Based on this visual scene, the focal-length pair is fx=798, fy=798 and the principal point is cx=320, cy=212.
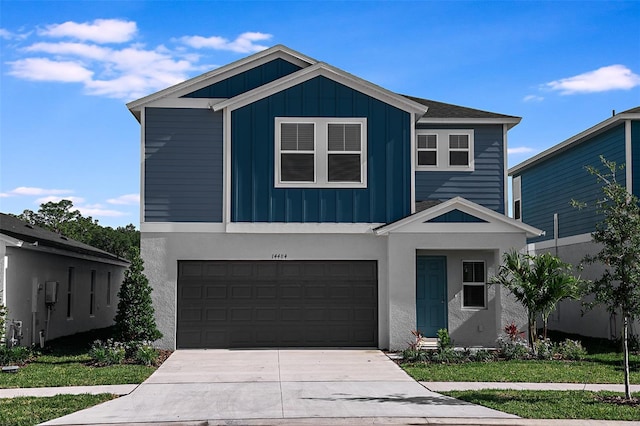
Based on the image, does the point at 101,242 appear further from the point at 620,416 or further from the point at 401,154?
the point at 620,416

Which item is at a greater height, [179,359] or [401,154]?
[401,154]

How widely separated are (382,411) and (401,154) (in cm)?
956

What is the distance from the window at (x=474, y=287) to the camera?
2088 cm

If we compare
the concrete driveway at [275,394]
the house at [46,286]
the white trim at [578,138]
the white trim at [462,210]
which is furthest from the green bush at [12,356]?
the white trim at [578,138]

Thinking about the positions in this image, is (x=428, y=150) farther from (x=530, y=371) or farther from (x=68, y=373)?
(x=68, y=373)

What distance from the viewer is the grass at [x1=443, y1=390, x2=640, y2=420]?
1127 centimetres

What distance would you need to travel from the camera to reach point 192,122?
782 inches

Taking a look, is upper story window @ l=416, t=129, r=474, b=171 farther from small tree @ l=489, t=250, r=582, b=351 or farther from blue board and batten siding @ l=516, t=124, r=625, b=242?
small tree @ l=489, t=250, r=582, b=351

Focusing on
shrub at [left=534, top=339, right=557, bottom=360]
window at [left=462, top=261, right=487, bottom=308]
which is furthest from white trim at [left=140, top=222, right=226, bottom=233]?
shrub at [left=534, top=339, right=557, bottom=360]

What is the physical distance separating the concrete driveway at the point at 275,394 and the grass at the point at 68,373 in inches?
22.5

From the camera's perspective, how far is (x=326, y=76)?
1986cm

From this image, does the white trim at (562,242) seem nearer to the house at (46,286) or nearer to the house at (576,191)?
the house at (576,191)

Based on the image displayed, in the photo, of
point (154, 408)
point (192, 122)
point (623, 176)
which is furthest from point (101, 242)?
point (154, 408)

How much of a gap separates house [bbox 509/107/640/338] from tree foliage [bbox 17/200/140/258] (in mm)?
31168
